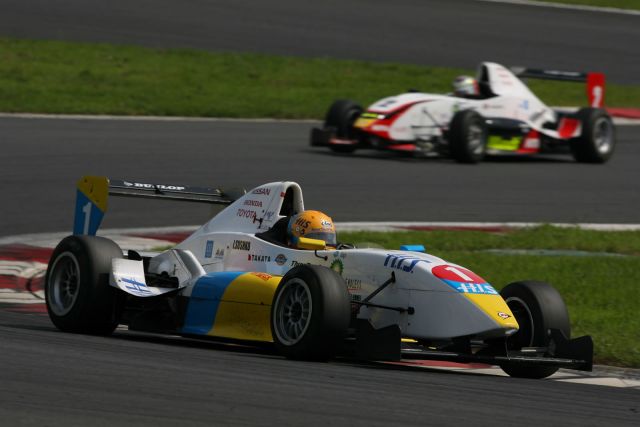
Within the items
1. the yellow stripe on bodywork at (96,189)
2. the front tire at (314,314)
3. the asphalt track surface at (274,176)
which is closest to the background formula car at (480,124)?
the asphalt track surface at (274,176)

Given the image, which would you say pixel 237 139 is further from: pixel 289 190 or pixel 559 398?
pixel 559 398

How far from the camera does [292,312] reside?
9.41 metres

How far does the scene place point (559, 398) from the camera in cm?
833

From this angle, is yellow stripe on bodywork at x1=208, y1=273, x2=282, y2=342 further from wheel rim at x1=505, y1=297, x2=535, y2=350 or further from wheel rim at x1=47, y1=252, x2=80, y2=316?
wheel rim at x1=505, y1=297, x2=535, y2=350

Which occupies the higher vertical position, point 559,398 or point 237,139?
point 237,139

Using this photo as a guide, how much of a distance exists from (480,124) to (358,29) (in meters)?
12.7

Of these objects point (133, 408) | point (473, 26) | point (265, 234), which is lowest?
point (133, 408)

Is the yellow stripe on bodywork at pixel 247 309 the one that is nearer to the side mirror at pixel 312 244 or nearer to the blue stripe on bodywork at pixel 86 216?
the side mirror at pixel 312 244

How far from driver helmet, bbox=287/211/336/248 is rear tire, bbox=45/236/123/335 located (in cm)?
138

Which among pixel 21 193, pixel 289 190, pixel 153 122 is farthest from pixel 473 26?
pixel 289 190

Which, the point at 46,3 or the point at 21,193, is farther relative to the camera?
the point at 46,3

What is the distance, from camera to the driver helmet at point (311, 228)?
1021 cm

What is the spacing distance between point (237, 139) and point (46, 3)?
1197 centimetres

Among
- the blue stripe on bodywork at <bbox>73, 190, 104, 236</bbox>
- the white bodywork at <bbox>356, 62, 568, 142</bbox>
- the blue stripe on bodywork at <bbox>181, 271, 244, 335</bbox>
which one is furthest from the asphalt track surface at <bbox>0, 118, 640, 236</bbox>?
the blue stripe on bodywork at <bbox>181, 271, 244, 335</bbox>
